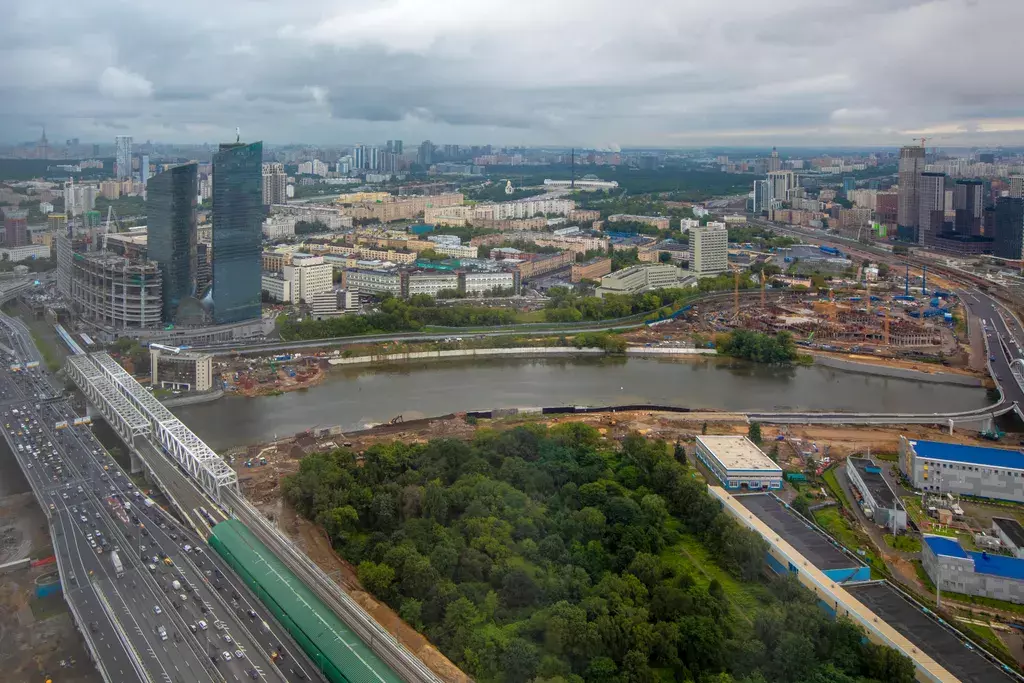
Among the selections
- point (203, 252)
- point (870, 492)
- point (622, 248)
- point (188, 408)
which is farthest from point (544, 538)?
point (622, 248)

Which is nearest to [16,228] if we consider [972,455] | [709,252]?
[709,252]

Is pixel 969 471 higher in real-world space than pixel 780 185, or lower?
lower

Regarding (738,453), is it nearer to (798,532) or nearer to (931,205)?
(798,532)

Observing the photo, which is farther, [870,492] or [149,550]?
[870,492]

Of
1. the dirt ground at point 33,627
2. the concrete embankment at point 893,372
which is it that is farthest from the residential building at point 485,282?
the dirt ground at point 33,627

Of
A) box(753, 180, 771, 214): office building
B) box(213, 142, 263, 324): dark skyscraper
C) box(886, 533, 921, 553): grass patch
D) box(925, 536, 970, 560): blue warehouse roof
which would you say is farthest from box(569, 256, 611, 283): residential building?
box(753, 180, 771, 214): office building

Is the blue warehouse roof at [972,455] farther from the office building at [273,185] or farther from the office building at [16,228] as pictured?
the office building at [273,185]

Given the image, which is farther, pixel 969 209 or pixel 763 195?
pixel 763 195

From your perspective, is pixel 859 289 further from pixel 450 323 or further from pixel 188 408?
pixel 188 408
